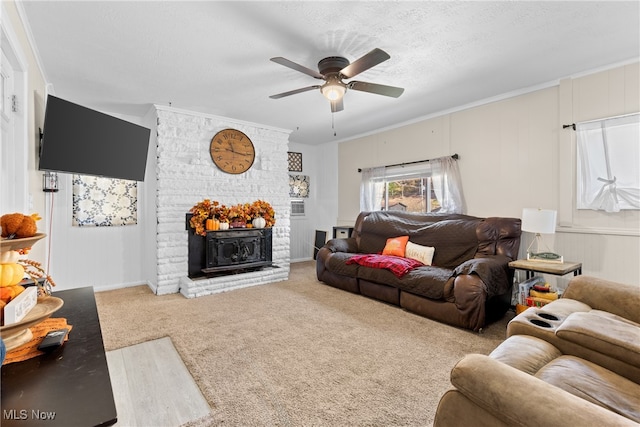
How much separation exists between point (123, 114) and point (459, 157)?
487cm

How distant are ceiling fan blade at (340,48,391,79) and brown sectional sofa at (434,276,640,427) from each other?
6.25 ft

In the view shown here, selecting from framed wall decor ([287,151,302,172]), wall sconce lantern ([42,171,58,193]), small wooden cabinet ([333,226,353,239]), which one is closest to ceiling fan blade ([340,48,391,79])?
wall sconce lantern ([42,171,58,193])

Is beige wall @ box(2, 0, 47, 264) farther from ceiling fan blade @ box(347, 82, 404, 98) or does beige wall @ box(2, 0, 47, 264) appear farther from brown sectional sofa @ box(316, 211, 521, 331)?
brown sectional sofa @ box(316, 211, 521, 331)

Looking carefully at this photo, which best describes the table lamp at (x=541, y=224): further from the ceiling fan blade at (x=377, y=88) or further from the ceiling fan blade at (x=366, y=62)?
the ceiling fan blade at (x=366, y=62)

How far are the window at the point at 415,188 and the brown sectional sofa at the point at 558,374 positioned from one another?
2483 mm

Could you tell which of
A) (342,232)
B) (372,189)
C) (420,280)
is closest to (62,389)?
(420,280)


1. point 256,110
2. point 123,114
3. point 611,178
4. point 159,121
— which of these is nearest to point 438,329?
point 611,178

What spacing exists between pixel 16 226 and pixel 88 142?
1.62 metres

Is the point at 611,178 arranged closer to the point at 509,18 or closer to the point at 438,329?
the point at 509,18

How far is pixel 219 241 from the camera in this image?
419 cm

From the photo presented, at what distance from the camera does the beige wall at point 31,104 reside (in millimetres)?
1902

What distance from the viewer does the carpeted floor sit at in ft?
5.61

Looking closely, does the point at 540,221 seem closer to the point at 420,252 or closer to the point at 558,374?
the point at 420,252

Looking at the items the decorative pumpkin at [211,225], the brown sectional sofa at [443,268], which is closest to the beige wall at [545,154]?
the brown sectional sofa at [443,268]
